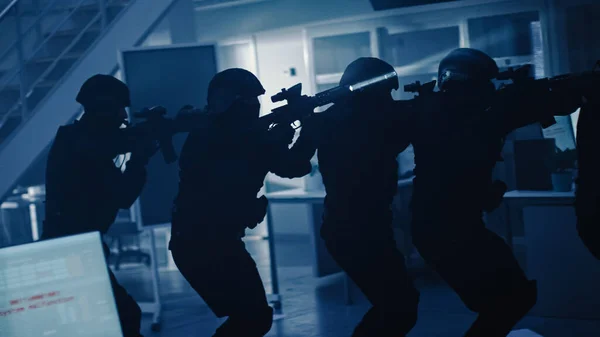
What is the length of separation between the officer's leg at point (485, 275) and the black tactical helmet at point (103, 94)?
4.87 feet

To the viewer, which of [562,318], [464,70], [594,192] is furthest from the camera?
[562,318]

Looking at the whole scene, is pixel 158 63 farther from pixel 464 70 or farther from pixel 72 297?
Answer: pixel 72 297

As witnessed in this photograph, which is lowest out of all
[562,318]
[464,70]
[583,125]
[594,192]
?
[562,318]

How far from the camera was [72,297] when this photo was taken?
1.68m

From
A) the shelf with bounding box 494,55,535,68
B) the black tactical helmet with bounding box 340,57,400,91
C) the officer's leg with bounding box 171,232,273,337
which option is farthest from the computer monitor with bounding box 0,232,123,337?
the shelf with bounding box 494,55,535,68

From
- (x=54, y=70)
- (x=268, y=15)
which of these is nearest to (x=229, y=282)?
(x=54, y=70)

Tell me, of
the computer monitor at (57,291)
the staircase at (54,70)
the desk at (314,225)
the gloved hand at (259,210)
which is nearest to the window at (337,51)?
the desk at (314,225)

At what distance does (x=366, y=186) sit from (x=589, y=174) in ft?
2.87

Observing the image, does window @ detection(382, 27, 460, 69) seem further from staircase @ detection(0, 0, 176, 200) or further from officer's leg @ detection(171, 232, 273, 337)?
officer's leg @ detection(171, 232, 273, 337)

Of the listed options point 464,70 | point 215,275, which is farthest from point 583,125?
point 215,275

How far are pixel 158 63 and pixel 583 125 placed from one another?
124 inches

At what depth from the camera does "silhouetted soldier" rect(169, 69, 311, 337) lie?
3006 mm

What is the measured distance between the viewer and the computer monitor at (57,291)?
1645 millimetres

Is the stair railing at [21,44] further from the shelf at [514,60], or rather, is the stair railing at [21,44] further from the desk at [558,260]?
the shelf at [514,60]
